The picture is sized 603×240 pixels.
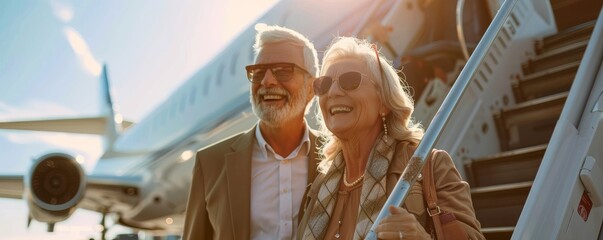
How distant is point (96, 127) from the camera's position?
15828 millimetres

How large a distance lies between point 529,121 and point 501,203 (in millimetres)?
916

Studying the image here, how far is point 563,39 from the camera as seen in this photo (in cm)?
478

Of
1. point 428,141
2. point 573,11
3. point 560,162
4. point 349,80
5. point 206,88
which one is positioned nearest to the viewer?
point 428,141

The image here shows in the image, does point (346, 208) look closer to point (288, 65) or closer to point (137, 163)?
point (288, 65)

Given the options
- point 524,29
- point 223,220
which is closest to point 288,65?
point 223,220

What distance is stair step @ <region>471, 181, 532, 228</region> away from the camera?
2.82 meters

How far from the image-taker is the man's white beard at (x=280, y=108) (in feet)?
6.46

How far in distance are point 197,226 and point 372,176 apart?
75cm

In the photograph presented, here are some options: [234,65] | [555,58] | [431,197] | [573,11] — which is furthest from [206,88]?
[431,197]

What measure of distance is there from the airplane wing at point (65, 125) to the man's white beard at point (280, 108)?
13888 millimetres

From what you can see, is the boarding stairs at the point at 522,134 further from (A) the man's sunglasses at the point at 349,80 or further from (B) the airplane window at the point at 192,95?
(B) the airplane window at the point at 192,95

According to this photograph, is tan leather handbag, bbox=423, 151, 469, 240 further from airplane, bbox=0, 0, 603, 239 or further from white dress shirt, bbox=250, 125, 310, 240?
white dress shirt, bbox=250, 125, 310, 240

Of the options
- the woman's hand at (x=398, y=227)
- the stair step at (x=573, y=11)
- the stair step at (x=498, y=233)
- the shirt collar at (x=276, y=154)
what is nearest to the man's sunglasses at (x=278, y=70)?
the shirt collar at (x=276, y=154)

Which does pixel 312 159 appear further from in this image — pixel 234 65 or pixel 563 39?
pixel 234 65
